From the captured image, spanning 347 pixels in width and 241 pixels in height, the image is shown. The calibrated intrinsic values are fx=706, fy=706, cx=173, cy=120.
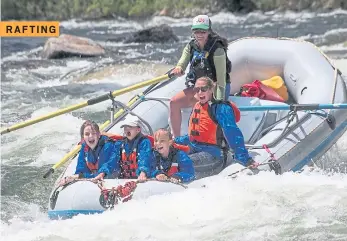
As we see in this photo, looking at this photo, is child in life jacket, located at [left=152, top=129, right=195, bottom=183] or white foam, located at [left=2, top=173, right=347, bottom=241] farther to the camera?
child in life jacket, located at [left=152, top=129, right=195, bottom=183]

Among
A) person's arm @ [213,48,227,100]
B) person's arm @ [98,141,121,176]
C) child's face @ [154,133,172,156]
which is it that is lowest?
person's arm @ [98,141,121,176]

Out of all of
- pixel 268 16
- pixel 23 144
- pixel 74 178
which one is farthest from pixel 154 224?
pixel 268 16

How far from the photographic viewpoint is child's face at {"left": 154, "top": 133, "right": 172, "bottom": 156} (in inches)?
207

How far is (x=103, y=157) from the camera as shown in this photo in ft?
17.9

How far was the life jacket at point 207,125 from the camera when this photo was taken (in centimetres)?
564

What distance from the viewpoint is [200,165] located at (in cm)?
577

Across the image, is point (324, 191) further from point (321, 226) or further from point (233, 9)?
point (233, 9)

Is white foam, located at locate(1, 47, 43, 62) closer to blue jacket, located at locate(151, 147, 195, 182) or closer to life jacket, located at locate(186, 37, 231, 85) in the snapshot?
life jacket, located at locate(186, 37, 231, 85)

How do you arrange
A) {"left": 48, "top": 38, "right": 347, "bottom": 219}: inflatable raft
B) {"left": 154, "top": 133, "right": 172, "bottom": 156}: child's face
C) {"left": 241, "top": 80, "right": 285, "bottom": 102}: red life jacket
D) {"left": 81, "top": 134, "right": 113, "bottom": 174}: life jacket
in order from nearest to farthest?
1. {"left": 48, "top": 38, "right": 347, "bottom": 219}: inflatable raft
2. {"left": 154, "top": 133, "right": 172, "bottom": 156}: child's face
3. {"left": 81, "top": 134, "right": 113, "bottom": 174}: life jacket
4. {"left": 241, "top": 80, "right": 285, "bottom": 102}: red life jacket

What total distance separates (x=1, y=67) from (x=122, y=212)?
1164cm

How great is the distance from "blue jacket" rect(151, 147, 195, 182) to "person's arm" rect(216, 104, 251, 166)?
0.38 metres

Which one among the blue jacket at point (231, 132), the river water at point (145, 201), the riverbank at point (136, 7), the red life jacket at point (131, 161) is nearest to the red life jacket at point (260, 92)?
the river water at point (145, 201)

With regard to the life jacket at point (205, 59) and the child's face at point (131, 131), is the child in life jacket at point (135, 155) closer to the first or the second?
the child's face at point (131, 131)

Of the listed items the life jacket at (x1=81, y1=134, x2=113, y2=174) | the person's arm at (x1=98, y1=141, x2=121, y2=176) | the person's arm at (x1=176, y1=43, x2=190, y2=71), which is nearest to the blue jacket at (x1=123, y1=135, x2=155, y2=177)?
the person's arm at (x1=98, y1=141, x2=121, y2=176)
